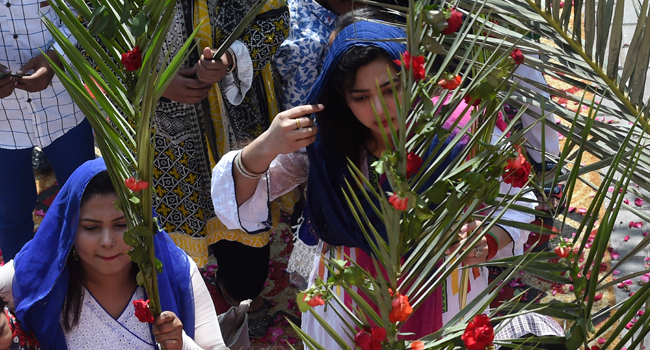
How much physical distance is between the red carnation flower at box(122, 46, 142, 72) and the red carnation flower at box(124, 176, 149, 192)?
0.56 ft

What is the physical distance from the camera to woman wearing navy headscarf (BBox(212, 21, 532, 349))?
1.79 metres

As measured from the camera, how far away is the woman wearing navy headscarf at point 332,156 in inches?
70.3

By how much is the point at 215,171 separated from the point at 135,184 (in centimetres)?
84

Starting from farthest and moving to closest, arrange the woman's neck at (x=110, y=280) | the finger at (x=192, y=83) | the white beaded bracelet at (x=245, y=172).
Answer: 1. the finger at (x=192, y=83)
2. the woman's neck at (x=110, y=280)
3. the white beaded bracelet at (x=245, y=172)

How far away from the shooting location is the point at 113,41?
1119mm

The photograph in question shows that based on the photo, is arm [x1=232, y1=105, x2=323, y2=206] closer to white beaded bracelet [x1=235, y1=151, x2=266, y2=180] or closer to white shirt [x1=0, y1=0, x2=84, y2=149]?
white beaded bracelet [x1=235, y1=151, x2=266, y2=180]

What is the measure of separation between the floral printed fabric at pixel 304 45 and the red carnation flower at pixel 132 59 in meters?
1.67

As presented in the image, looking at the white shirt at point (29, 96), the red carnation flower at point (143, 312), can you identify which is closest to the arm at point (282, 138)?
the red carnation flower at point (143, 312)

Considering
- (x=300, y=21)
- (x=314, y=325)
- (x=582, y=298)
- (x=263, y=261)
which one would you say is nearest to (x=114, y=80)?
(x=582, y=298)

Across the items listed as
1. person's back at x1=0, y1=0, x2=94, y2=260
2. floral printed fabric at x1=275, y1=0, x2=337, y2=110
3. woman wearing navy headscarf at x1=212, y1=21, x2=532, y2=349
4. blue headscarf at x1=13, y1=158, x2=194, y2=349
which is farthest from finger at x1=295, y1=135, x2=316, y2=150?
person's back at x1=0, y1=0, x2=94, y2=260

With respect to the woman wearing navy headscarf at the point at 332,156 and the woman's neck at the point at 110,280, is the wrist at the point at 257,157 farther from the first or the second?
the woman's neck at the point at 110,280

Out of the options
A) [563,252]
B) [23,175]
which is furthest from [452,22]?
[23,175]

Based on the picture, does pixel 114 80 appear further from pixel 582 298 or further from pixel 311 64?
pixel 311 64

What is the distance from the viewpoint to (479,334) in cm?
86
